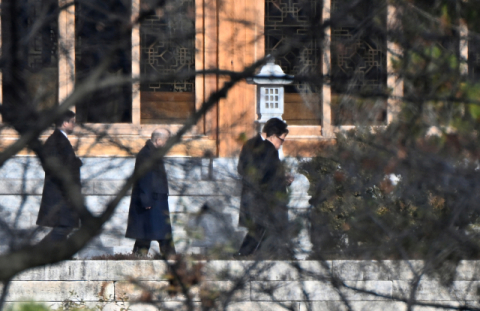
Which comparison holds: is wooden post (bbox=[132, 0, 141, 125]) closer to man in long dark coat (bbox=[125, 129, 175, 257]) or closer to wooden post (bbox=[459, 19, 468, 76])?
man in long dark coat (bbox=[125, 129, 175, 257])

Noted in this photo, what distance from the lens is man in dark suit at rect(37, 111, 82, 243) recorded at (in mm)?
2953

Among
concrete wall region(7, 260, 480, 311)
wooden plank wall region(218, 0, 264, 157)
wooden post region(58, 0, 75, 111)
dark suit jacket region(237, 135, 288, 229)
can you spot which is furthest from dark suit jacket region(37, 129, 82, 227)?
concrete wall region(7, 260, 480, 311)

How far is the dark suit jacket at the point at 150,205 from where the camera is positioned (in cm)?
392

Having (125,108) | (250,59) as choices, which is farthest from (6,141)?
(250,59)

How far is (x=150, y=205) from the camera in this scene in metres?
5.64

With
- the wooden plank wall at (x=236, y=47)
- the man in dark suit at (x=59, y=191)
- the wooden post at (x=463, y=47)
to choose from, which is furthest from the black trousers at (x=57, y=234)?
the wooden post at (x=463, y=47)

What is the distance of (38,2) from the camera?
3127 millimetres

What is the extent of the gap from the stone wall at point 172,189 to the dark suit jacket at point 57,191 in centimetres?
7

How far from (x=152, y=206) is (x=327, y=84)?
9.02 feet

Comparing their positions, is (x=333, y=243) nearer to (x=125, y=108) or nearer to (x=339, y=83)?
(x=339, y=83)

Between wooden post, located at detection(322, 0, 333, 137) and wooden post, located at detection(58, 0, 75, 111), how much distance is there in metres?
1.14

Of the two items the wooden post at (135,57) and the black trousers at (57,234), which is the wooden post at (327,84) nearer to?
the wooden post at (135,57)

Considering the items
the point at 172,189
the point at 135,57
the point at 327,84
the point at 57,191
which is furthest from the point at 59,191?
the point at 327,84

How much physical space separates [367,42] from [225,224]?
1199 millimetres
